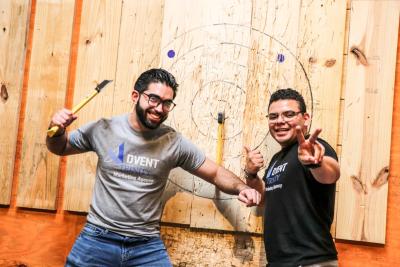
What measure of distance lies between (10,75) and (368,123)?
79.9 inches

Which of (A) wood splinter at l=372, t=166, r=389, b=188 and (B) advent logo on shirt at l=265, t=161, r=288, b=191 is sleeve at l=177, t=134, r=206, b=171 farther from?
(A) wood splinter at l=372, t=166, r=389, b=188

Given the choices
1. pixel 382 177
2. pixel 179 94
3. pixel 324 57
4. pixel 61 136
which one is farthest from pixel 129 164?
pixel 382 177

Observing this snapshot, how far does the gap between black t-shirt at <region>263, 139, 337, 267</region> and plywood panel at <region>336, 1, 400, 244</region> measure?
39 cm

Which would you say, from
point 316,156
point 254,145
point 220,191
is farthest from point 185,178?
point 316,156

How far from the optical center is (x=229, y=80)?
243cm

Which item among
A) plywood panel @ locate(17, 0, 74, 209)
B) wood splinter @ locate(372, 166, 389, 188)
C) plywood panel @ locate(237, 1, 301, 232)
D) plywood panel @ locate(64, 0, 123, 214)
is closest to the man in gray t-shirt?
plywood panel @ locate(237, 1, 301, 232)

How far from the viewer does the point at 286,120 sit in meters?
2.02

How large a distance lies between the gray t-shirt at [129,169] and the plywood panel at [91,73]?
1.24 ft

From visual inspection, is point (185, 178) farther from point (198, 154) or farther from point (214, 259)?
point (214, 259)

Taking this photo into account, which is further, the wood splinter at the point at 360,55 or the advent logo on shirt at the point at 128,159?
the wood splinter at the point at 360,55

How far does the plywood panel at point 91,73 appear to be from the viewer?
8.54 feet

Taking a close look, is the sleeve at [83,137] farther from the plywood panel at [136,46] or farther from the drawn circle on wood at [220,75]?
the drawn circle on wood at [220,75]

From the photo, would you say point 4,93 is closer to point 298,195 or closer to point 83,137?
point 83,137

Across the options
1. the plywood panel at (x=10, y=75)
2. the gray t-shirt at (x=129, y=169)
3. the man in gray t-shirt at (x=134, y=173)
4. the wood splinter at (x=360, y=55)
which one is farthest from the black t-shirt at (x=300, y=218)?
the plywood panel at (x=10, y=75)
